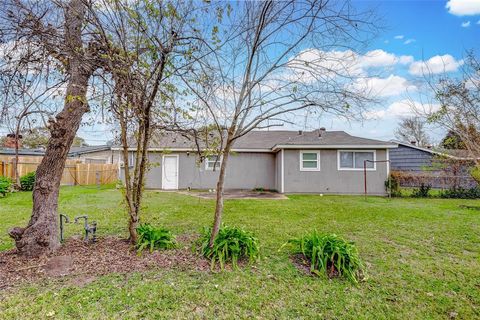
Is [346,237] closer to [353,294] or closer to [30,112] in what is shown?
[353,294]

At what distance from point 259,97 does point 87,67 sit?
239cm

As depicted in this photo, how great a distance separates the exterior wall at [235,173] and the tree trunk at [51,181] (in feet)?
34.5

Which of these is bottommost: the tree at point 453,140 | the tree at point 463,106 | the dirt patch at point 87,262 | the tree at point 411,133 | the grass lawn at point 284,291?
the grass lawn at point 284,291

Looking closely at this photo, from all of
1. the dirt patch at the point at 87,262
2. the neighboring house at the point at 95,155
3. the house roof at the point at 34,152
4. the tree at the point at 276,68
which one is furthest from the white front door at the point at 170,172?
the neighboring house at the point at 95,155

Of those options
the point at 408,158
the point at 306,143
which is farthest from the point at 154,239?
the point at 408,158

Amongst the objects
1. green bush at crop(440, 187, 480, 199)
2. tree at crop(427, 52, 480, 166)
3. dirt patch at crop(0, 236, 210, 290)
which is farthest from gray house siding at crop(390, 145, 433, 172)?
dirt patch at crop(0, 236, 210, 290)

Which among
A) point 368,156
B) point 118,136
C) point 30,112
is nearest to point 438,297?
point 118,136

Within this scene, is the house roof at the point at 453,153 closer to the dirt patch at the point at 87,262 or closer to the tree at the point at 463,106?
the tree at the point at 463,106

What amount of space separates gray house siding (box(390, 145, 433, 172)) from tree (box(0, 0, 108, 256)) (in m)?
19.5

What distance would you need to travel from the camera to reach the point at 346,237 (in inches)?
209

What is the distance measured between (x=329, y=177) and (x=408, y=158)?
9886 mm

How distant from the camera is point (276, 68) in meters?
4.17

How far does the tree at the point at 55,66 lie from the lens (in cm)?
333

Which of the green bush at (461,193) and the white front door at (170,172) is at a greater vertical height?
the white front door at (170,172)
